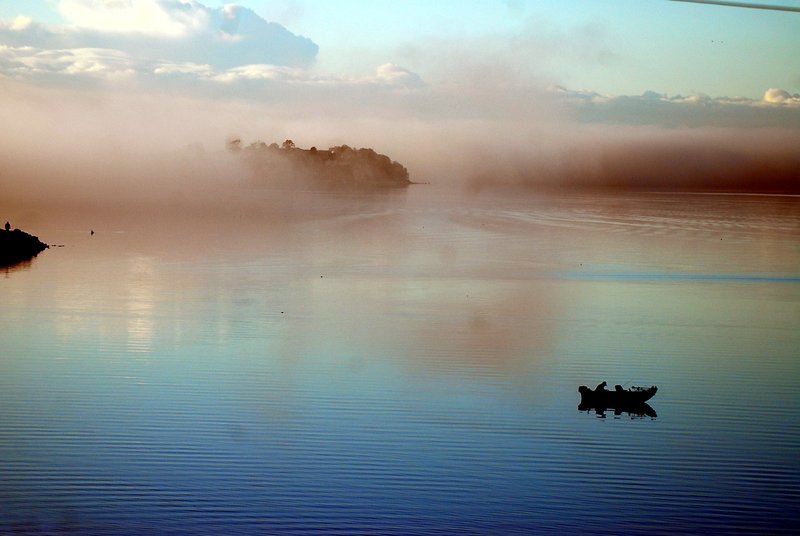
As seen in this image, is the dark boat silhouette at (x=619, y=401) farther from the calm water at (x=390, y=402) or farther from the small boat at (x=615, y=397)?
the calm water at (x=390, y=402)

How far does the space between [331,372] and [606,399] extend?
5307 mm

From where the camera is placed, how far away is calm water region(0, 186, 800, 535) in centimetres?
1176

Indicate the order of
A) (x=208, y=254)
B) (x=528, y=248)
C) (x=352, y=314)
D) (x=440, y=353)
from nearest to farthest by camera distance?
1. (x=440, y=353)
2. (x=352, y=314)
3. (x=208, y=254)
4. (x=528, y=248)

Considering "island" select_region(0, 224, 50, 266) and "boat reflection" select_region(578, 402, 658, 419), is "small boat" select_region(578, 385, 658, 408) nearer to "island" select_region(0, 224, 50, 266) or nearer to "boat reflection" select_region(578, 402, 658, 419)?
"boat reflection" select_region(578, 402, 658, 419)

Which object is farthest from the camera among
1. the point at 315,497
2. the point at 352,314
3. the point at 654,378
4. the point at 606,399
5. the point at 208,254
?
the point at 208,254

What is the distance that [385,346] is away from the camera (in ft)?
72.5

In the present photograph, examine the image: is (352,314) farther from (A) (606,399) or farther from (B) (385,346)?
(A) (606,399)

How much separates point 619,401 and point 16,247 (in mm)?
32774

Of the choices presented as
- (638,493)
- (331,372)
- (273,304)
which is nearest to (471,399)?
(331,372)

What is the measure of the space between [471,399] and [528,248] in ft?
113

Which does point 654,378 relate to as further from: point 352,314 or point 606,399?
point 352,314

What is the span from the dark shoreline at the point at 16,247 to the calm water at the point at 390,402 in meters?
4.91

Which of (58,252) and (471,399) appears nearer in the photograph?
(471,399)

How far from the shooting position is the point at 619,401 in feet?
54.2
